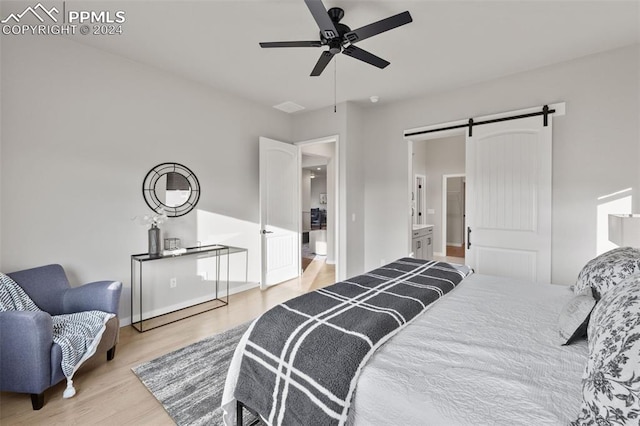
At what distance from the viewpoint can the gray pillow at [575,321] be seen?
1.29 metres

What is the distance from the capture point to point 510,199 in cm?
343

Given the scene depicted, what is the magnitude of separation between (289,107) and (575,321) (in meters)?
4.21

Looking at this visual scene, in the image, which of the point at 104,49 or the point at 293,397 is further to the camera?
the point at 104,49

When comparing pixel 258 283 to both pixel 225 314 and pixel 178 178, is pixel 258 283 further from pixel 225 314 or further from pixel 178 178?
Answer: pixel 178 178

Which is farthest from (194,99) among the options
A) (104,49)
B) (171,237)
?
(171,237)

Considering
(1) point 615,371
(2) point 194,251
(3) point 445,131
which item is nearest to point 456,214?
(3) point 445,131

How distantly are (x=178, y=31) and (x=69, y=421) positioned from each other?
2.98 m

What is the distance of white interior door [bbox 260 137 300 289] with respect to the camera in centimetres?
436

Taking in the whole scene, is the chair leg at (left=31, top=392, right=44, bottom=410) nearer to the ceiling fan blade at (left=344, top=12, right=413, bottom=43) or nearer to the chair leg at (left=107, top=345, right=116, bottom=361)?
the chair leg at (left=107, top=345, right=116, bottom=361)

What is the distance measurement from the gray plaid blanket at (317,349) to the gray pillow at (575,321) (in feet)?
2.10

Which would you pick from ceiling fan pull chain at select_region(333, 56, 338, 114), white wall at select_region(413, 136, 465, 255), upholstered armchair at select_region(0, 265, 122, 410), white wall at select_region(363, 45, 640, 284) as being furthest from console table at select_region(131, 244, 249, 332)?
white wall at select_region(413, 136, 465, 255)

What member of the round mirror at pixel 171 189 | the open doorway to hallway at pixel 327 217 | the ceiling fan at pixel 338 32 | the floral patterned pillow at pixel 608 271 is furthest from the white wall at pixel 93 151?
the floral patterned pillow at pixel 608 271

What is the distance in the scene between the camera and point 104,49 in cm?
291

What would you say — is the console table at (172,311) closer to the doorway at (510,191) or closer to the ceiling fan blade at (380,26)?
the ceiling fan blade at (380,26)
